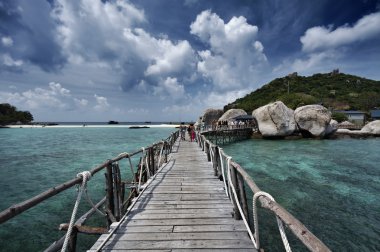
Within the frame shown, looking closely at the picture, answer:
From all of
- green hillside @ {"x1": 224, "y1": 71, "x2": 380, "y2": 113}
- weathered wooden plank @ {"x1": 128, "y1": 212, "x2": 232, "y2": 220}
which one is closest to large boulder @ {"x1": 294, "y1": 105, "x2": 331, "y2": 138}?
green hillside @ {"x1": 224, "y1": 71, "x2": 380, "y2": 113}

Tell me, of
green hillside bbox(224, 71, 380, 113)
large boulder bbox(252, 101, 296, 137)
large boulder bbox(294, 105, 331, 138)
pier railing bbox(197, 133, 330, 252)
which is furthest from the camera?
green hillside bbox(224, 71, 380, 113)

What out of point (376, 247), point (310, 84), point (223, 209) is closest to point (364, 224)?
point (376, 247)

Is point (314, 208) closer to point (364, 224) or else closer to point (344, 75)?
point (364, 224)

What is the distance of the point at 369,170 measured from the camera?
15.0m

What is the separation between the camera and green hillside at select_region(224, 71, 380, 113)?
68.0 m

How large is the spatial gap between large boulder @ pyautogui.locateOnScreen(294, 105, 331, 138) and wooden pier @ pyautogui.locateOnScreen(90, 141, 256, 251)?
3247cm

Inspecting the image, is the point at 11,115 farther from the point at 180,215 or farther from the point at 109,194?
the point at 180,215

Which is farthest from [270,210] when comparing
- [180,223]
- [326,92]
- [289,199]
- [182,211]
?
[326,92]

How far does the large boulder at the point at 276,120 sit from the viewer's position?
32594 mm

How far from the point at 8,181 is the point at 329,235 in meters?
18.3

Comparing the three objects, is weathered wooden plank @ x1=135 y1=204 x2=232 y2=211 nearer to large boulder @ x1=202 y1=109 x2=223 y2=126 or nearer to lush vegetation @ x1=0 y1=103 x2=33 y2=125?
large boulder @ x1=202 y1=109 x2=223 y2=126

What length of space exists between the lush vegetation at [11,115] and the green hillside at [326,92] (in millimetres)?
115116

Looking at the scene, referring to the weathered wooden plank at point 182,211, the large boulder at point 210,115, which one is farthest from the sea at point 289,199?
the large boulder at point 210,115

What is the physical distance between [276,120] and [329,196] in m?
24.3
